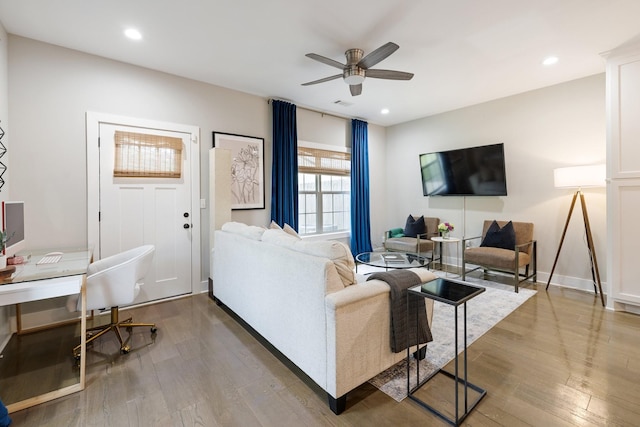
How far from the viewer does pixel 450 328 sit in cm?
276

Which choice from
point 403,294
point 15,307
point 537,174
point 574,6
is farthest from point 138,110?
point 537,174

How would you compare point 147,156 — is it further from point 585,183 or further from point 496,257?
point 585,183

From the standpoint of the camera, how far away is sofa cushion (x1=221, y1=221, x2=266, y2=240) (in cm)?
275

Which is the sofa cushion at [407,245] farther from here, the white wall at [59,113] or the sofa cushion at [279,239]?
the white wall at [59,113]

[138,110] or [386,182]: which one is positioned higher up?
[138,110]

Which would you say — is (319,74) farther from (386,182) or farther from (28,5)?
(386,182)

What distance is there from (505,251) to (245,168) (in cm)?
390

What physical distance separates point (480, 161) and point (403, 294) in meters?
3.80

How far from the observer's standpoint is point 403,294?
194 centimetres

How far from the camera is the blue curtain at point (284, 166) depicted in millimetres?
4539

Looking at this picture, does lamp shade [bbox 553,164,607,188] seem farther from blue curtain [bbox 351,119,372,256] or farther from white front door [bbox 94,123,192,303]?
white front door [bbox 94,123,192,303]

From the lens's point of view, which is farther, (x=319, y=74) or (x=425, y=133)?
(x=425, y=133)

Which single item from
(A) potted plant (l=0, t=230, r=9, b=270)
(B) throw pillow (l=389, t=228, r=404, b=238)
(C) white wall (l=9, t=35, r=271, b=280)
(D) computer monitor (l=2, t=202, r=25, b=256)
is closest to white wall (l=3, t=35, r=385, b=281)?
(C) white wall (l=9, t=35, r=271, b=280)

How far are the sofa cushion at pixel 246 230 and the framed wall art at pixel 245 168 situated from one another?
0.78 metres
